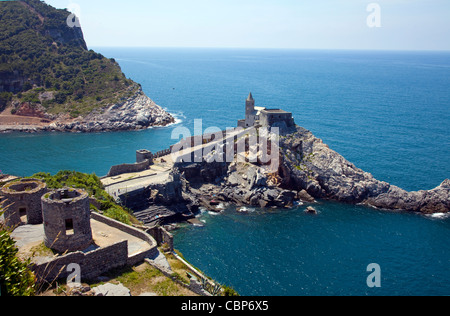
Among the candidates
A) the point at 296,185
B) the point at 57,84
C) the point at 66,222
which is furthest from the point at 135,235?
the point at 57,84

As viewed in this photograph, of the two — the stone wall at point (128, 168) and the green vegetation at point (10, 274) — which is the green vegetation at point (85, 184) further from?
the green vegetation at point (10, 274)

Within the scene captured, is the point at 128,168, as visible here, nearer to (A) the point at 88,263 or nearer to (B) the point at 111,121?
(A) the point at 88,263

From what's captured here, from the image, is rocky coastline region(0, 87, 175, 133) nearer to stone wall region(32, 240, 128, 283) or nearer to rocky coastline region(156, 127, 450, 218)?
rocky coastline region(156, 127, 450, 218)

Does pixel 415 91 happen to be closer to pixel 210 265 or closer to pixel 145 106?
pixel 145 106

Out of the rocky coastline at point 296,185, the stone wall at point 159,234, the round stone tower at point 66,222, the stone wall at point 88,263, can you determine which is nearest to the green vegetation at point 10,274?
the stone wall at point 88,263

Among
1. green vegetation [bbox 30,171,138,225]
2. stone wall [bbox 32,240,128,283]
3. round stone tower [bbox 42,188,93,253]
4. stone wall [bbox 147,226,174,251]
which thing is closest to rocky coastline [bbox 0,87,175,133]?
green vegetation [bbox 30,171,138,225]
